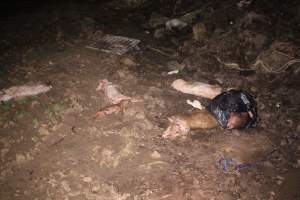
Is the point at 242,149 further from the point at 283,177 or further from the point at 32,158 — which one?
the point at 32,158

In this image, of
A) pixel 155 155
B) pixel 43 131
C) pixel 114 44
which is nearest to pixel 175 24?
pixel 114 44

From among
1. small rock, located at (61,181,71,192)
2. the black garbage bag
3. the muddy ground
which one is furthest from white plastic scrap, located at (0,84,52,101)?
the black garbage bag

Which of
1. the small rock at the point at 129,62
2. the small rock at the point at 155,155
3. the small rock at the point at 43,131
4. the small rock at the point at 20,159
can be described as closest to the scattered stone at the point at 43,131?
the small rock at the point at 43,131

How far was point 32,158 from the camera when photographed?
345 centimetres

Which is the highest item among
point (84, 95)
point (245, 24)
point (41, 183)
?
point (245, 24)

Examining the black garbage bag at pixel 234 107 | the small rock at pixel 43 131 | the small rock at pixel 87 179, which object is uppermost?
the black garbage bag at pixel 234 107

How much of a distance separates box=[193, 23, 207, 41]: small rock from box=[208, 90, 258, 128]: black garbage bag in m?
1.97

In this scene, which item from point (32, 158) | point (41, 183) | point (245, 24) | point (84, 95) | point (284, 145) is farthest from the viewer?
point (245, 24)

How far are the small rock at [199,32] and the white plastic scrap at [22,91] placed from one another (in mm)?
2803

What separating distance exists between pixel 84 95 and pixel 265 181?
8.59ft

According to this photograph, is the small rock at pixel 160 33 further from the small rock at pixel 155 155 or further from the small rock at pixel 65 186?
the small rock at pixel 65 186

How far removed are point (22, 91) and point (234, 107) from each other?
290 cm

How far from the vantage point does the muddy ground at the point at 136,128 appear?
3.21 metres

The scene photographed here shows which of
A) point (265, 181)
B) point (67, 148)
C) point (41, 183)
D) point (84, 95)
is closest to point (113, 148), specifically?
point (67, 148)
